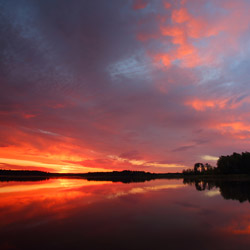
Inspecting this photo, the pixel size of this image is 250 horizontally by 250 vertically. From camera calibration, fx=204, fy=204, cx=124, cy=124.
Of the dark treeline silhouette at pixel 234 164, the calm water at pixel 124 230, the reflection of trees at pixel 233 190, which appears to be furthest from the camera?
the dark treeline silhouette at pixel 234 164

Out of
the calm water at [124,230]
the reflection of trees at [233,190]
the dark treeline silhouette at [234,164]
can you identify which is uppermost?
the dark treeline silhouette at [234,164]

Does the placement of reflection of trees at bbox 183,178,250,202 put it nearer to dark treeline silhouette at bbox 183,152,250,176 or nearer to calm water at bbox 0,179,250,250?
calm water at bbox 0,179,250,250

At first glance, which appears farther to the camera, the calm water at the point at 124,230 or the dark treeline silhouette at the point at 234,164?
the dark treeline silhouette at the point at 234,164

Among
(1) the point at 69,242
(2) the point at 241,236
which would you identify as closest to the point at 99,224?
(1) the point at 69,242

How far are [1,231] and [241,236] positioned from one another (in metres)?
16.9

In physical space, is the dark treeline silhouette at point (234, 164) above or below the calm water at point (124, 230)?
above

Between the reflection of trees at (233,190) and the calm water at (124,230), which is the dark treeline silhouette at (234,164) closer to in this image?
the reflection of trees at (233,190)

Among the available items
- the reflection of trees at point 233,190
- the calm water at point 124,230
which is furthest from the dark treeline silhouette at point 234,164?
the calm water at point 124,230

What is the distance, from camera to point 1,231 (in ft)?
48.3

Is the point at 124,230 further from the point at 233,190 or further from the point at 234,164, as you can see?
the point at 234,164

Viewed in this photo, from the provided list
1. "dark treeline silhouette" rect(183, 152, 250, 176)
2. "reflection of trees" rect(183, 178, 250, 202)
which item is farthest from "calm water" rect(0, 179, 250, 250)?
"dark treeline silhouette" rect(183, 152, 250, 176)

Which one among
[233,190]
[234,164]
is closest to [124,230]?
[233,190]

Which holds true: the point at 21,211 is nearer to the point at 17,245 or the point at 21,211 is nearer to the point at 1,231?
the point at 1,231

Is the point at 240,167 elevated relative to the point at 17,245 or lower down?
elevated
